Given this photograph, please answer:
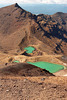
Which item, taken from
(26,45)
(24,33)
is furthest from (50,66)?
(24,33)

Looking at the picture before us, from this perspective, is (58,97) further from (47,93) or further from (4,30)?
(4,30)

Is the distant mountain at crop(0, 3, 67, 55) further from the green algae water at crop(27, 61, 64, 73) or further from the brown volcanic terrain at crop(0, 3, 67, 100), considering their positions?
the green algae water at crop(27, 61, 64, 73)

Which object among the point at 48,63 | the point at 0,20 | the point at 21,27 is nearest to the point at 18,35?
the point at 21,27

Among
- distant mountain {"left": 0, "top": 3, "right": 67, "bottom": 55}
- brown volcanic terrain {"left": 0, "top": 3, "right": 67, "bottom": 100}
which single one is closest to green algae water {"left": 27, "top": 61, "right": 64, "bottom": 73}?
brown volcanic terrain {"left": 0, "top": 3, "right": 67, "bottom": 100}

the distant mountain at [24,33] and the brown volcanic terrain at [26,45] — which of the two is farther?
the distant mountain at [24,33]

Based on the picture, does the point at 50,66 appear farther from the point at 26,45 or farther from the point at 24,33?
the point at 24,33

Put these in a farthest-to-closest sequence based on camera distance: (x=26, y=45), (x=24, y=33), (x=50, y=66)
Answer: (x=24, y=33), (x=26, y=45), (x=50, y=66)

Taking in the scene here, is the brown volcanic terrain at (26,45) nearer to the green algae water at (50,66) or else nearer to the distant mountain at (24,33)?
the distant mountain at (24,33)

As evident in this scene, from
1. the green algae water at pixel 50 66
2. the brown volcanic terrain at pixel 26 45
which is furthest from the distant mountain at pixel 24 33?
the green algae water at pixel 50 66
